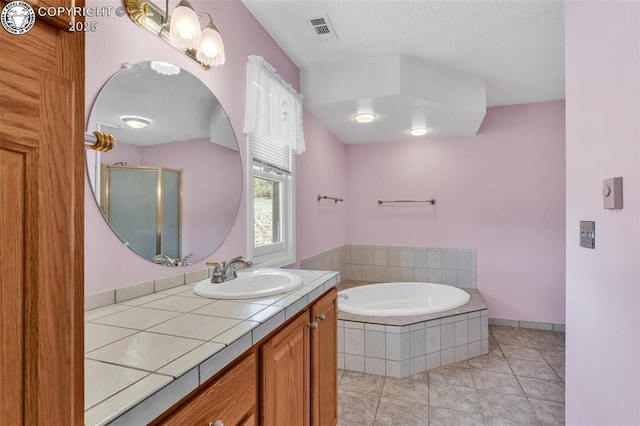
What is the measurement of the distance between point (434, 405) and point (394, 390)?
0.28m

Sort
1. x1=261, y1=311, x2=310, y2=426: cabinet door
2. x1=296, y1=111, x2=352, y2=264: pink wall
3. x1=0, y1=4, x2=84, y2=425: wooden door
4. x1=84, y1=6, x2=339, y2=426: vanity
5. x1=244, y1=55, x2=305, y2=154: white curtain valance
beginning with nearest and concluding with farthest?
1. x1=0, y1=4, x2=84, y2=425: wooden door
2. x1=84, y1=6, x2=339, y2=426: vanity
3. x1=261, y1=311, x2=310, y2=426: cabinet door
4. x1=244, y1=55, x2=305, y2=154: white curtain valance
5. x1=296, y1=111, x2=352, y2=264: pink wall

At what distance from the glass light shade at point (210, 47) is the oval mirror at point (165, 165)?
0.35 ft

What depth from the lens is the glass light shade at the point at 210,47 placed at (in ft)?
4.77

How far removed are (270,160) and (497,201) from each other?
2676 mm

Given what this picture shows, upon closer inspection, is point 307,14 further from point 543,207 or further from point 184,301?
point 543,207

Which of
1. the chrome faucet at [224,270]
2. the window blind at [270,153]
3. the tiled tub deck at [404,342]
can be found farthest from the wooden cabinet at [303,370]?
the window blind at [270,153]

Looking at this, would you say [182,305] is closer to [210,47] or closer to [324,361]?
[324,361]

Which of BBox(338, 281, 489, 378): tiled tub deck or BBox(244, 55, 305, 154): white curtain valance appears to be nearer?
BBox(244, 55, 305, 154): white curtain valance

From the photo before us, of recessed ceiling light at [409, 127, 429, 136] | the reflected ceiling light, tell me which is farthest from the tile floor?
recessed ceiling light at [409, 127, 429, 136]

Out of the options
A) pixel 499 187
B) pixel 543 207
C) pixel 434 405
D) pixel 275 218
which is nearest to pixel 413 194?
pixel 499 187

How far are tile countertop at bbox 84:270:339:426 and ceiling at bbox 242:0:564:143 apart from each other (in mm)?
1715

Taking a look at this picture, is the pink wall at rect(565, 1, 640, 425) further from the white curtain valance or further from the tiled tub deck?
the white curtain valance

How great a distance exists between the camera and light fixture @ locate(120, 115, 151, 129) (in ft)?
4.03

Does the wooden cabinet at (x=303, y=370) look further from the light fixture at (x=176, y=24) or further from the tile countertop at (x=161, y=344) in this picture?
the light fixture at (x=176, y=24)
